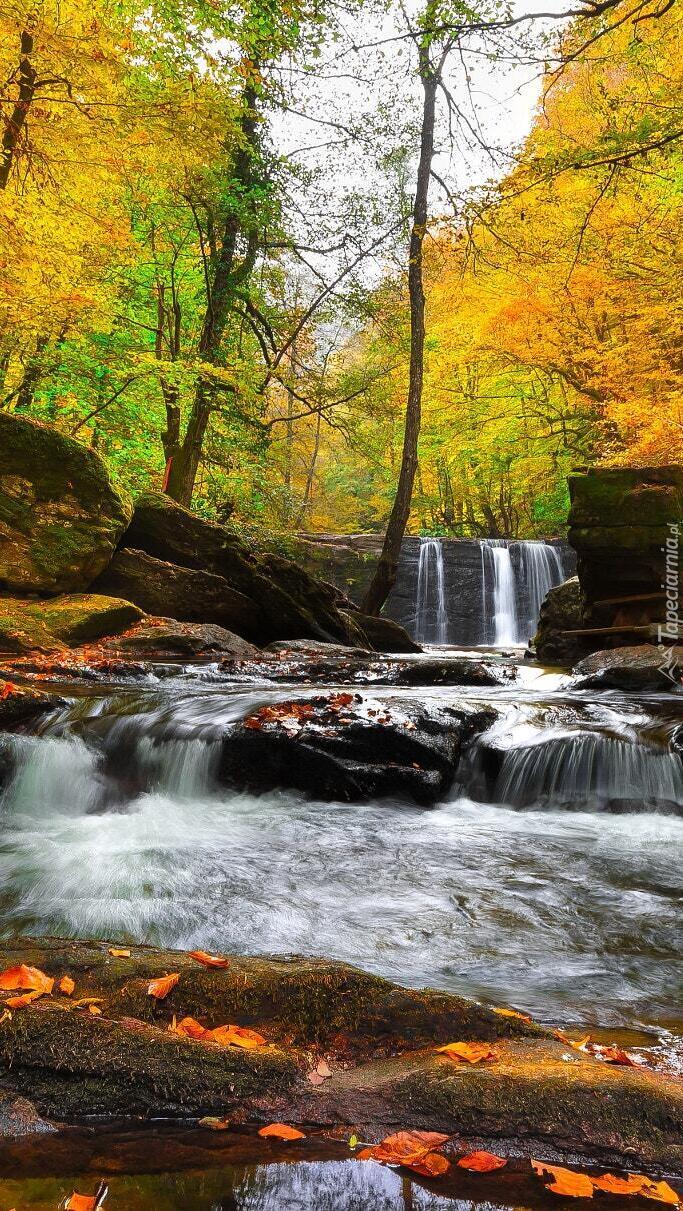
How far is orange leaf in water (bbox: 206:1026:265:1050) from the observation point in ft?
5.38

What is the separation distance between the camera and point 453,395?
1833 cm

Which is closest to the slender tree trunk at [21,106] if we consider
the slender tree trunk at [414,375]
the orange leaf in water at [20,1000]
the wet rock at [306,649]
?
the slender tree trunk at [414,375]

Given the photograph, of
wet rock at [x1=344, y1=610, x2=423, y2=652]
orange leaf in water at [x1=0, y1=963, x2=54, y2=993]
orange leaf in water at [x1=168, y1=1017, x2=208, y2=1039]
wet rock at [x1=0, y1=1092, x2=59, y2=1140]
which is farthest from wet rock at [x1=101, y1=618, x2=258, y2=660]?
wet rock at [x1=0, y1=1092, x2=59, y2=1140]

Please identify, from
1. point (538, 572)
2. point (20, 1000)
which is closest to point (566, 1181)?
point (20, 1000)

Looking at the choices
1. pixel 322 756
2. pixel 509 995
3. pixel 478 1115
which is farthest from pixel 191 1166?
pixel 322 756

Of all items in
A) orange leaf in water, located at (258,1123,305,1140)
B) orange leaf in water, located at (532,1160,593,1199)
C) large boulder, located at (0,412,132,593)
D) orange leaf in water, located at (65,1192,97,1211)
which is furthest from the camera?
large boulder, located at (0,412,132,593)

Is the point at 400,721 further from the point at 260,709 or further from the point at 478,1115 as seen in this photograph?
the point at 478,1115

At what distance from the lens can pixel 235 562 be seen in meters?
11.7

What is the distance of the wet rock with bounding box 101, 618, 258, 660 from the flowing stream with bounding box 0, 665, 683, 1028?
8.55ft

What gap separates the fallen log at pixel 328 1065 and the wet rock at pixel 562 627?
10708mm

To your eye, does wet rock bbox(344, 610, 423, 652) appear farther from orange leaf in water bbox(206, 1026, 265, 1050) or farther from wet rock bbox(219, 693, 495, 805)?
orange leaf in water bbox(206, 1026, 265, 1050)

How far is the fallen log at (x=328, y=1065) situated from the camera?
1.42 meters

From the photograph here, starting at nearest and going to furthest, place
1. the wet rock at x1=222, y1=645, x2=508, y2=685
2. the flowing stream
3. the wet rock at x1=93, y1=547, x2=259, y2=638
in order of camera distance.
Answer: the flowing stream → the wet rock at x1=222, y1=645, x2=508, y2=685 → the wet rock at x1=93, y1=547, x2=259, y2=638

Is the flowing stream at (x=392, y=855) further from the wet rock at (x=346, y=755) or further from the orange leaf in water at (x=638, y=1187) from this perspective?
the orange leaf in water at (x=638, y=1187)
